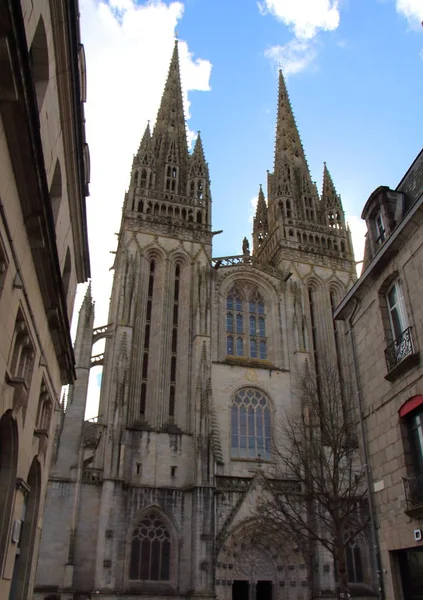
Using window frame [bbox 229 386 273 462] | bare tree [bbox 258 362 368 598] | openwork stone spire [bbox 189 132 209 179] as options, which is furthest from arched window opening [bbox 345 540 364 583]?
openwork stone spire [bbox 189 132 209 179]

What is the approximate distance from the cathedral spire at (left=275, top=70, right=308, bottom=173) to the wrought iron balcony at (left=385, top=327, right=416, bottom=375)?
34.6 metres

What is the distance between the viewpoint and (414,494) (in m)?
10.7

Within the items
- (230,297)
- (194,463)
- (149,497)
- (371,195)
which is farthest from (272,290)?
(371,195)

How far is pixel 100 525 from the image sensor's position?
82.2 feet

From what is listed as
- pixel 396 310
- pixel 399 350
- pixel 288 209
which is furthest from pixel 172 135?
pixel 399 350

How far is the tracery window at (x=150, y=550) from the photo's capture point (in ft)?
83.5

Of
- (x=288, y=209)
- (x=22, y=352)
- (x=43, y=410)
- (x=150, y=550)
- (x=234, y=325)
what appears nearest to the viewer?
(x=22, y=352)

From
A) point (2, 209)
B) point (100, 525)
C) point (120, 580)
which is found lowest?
point (120, 580)

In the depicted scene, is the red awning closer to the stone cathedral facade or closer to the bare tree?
the bare tree

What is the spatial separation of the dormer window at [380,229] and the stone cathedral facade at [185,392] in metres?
16.9

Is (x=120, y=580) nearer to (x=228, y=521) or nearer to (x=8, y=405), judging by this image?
(x=228, y=521)

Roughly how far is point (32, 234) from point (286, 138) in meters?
41.1

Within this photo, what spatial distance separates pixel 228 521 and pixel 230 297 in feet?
46.4

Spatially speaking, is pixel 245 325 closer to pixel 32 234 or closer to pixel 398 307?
pixel 398 307
